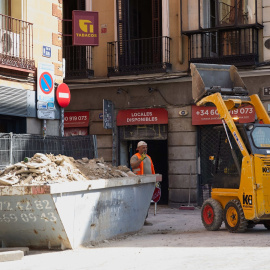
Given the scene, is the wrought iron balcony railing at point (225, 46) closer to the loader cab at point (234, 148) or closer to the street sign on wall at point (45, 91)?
the street sign on wall at point (45, 91)

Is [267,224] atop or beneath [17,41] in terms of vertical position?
beneath

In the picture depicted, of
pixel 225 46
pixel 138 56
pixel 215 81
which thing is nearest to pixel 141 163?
pixel 215 81

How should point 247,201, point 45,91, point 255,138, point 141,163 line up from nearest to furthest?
point 247,201 → point 255,138 → point 141,163 → point 45,91

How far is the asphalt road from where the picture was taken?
364 inches

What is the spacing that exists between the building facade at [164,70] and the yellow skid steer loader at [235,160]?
20.5 ft

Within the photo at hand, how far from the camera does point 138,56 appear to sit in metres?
22.8

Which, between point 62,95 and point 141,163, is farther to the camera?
point 62,95

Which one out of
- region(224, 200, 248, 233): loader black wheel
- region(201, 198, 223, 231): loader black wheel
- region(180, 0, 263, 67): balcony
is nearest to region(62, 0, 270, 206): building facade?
region(180, 0, 263, 67): balcony

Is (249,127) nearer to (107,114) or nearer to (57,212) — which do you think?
(57,212)

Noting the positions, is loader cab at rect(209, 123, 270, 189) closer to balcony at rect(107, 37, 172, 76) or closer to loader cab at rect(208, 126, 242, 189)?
loader cab at rect(208, 126, 242, 189)

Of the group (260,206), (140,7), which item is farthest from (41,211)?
(140,7)

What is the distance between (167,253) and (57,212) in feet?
5.62

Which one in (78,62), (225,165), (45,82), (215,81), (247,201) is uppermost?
(78,62)

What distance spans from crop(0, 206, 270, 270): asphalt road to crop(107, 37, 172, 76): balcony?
9.25 metres
